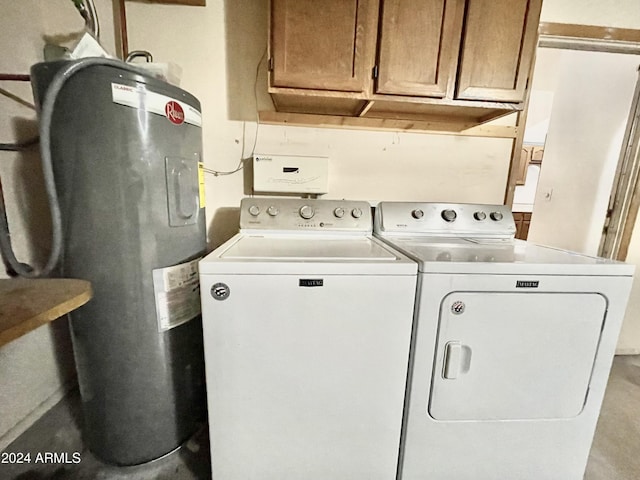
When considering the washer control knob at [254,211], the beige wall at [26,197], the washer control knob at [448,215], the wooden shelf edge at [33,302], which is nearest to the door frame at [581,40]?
the washer control knob at [448,215]

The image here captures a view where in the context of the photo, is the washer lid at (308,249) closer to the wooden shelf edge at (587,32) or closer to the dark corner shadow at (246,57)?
the dark corner shadow at (246,57)

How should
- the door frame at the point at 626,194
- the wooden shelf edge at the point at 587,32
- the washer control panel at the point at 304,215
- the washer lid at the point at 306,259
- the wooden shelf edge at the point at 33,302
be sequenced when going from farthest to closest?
the door frame at the point at 626,194 < the wooden shelf edge at the point at 587,32 < the washer control panel at the point at 304,215 < the washer lid at the point at 306,259 < the wooden shelf edge at the point at 33,302

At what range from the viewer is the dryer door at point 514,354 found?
3.17 ft

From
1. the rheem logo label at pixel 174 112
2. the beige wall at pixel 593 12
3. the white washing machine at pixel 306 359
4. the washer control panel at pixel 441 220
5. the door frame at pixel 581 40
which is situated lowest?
the white washing machine at pixel 306 359

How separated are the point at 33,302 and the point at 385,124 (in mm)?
1737

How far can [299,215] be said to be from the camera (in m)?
1.44

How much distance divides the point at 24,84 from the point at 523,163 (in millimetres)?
4905

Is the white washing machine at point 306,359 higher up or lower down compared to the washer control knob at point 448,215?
lower down

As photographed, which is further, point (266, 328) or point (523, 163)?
point (523, 163)

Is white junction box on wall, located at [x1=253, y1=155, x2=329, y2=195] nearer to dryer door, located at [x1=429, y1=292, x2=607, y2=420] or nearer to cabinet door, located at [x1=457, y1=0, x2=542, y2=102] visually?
cabinet door, located at [x1=457, y1=0, x2=542, y2=102]

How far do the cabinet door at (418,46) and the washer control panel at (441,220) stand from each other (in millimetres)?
543

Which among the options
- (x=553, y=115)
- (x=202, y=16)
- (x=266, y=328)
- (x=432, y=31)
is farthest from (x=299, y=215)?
(x=553, y=115)

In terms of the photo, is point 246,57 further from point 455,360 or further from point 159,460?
point 159,460

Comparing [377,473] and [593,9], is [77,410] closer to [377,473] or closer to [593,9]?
[377,473]
